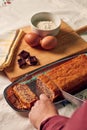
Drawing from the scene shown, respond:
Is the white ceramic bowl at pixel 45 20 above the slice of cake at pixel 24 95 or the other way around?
above

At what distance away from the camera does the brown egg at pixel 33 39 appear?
0.95 meters

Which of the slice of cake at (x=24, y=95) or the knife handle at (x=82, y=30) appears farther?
the knife handle at (x=82, y=30)

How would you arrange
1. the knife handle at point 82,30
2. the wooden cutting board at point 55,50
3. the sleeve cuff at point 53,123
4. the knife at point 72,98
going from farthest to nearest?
the knife handle at point 82,30 → the wooden cutting board at point 55,50 → the knife at point 72,98 → the sleeve cuff at point 53,123

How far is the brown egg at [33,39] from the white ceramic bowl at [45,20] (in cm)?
3

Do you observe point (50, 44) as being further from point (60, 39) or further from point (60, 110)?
point (60, 110)

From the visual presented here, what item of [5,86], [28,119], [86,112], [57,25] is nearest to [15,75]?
[5,86]

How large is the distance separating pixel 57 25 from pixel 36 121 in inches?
16.2

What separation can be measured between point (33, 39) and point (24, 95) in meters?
0.23

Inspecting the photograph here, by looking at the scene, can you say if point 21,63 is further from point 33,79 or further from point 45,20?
point 45,20

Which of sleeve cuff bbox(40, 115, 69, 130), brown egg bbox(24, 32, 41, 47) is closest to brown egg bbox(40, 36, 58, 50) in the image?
brown egg bbox(24, 32, 41, 47)

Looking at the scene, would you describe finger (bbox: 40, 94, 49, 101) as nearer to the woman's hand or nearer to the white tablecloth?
the woman's hand

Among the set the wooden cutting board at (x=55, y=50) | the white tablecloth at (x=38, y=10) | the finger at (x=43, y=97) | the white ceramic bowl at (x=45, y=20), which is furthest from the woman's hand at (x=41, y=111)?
the white tablecloth at (x=38, y=10)

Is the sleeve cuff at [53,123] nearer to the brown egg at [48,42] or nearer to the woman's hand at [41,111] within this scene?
the woman's hand at [41,111]

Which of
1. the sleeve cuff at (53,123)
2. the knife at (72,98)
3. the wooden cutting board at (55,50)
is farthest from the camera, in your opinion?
the wooden cutting board at (55,50)
